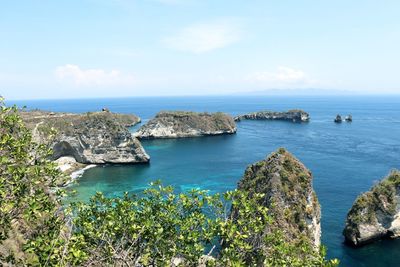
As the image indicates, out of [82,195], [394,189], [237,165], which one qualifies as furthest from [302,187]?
[237,165]

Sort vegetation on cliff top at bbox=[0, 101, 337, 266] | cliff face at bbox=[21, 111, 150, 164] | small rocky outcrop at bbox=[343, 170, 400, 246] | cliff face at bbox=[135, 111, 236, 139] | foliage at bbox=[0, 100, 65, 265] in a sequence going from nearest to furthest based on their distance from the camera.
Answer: foliage at bbox=[0, 100, 65, 265] < vegetation on cliff top at bbox=[0, 101, 337, 266] < small rocky outcrop at bbox=[343, 170, 400, 246] < cliff face at bbox=[21, 111, 150, 164] < cliff face at bbox=[135, 111, 236, 139]

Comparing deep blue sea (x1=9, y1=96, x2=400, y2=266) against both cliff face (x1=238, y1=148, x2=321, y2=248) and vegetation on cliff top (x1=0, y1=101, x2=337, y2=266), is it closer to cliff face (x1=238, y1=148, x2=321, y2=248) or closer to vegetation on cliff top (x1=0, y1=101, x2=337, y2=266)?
cliff face (x1=238, y1=148, x2=321, y2=248)

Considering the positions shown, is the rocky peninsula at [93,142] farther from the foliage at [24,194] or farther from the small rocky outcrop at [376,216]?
the foliage at [24,194]

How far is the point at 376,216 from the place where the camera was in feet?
153

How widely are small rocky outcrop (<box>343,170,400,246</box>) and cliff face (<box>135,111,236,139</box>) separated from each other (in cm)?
10096

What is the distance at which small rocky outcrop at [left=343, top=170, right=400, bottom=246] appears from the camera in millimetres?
45188

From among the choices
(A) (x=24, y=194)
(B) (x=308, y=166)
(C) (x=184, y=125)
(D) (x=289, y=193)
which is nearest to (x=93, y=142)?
(B) (x=308, y=166)

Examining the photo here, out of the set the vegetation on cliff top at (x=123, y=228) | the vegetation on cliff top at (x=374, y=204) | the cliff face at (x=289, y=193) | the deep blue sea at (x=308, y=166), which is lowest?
the deep blue sea at (x=308, y=166)

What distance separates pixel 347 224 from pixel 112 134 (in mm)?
66144

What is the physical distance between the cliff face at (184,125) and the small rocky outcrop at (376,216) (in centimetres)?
10096

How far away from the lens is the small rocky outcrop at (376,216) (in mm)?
45188

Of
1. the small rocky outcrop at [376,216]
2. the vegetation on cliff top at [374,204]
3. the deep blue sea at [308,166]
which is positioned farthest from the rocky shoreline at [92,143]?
the small rocky outcrop at [376,216]

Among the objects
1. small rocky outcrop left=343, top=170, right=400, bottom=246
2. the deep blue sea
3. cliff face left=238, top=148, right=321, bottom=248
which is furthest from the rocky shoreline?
small rocky outcrop left=343, top=170, right=400, bottom=246

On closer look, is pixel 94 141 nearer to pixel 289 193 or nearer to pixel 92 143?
pixel 92 143
